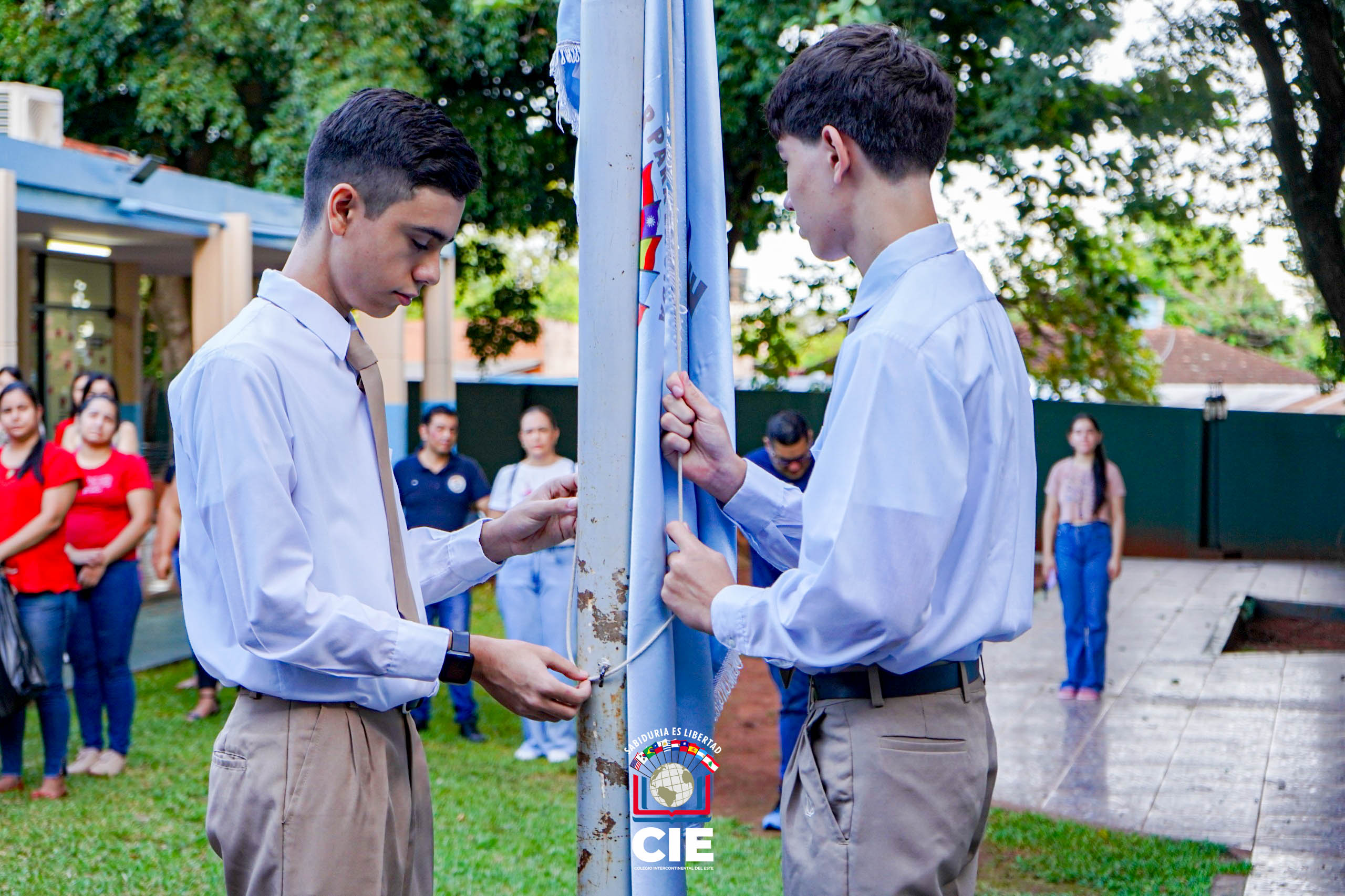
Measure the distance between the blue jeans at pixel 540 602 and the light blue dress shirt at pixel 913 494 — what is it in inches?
212

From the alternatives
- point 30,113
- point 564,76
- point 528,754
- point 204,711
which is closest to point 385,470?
point 564,76

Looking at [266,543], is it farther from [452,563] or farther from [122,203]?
[122,203]

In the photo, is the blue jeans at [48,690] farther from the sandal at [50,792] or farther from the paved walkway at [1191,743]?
the paved walkway at [1191,743]

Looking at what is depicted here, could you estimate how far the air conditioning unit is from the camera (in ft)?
31.8

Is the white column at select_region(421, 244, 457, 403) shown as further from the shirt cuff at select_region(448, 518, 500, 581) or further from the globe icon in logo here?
the globe icon in logo

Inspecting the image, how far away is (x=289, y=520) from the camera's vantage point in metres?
1.93

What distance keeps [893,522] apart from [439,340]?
13.4 meters

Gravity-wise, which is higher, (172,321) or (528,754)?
(172,321)

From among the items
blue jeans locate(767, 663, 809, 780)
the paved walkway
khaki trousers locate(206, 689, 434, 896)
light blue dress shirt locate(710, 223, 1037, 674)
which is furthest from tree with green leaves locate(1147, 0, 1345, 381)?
khaki trousers locate(206, 689, 434, 896)

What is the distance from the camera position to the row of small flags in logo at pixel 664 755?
225cm

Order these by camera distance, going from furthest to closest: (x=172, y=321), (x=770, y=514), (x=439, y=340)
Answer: (x=172, y=321)
(x=439, y=340)
(x=770, y=514)

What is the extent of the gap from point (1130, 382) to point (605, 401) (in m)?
19.0

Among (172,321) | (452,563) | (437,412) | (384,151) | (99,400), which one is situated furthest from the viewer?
(172,321)

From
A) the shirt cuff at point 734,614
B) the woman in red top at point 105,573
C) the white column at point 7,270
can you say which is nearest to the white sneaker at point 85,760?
the woman in red top at point 105,573
